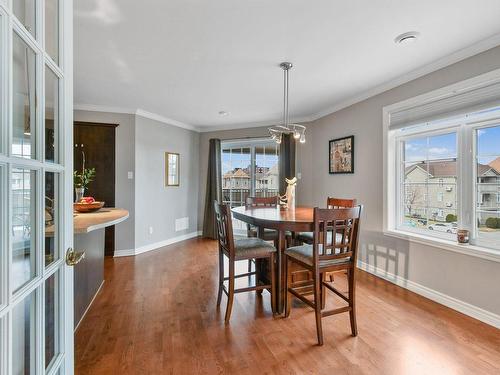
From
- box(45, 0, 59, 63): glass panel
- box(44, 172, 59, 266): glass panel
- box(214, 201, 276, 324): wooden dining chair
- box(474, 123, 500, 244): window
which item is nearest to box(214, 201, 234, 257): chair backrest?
box(214, 201, 276, 324): wooden dining chair

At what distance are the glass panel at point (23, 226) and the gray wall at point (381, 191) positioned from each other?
2993 millimetres

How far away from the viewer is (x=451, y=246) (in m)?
2.52

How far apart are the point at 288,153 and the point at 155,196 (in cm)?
245

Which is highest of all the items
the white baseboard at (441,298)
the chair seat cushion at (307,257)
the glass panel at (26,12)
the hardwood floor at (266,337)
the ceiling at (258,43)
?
the ceiling at (258,43)

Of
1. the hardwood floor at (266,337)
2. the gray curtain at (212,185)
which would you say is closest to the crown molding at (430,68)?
the hardwood floor at (266,337)

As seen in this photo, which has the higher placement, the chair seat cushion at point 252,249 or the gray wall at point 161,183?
the gray wall at point 161,183

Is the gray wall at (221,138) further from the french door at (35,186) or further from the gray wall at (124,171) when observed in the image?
the french door at (35,186)

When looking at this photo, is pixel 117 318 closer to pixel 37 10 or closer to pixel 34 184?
pixel 34 184

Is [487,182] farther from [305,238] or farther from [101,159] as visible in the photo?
[101,159]

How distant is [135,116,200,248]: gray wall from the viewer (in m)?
4.46

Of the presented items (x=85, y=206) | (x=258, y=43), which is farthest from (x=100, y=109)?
(x=258, y=43)

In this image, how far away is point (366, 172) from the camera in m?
3.57

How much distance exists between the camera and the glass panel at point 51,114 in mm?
819

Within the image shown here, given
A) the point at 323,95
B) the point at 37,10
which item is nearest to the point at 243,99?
the point at 323,95
